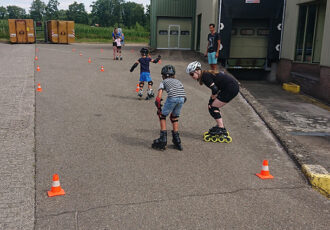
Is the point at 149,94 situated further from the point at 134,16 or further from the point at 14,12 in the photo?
the point at 14,12

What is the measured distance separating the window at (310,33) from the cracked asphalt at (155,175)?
7.03 metres

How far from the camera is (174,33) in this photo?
84.9 ft

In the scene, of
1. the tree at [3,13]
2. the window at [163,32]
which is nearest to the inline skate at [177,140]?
the window at [163,32]

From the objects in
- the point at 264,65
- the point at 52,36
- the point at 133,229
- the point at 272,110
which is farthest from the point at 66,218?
the point at 52,36

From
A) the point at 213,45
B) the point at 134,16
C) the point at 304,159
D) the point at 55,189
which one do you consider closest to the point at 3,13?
the point at 134,16

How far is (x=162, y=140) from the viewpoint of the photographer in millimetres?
6648

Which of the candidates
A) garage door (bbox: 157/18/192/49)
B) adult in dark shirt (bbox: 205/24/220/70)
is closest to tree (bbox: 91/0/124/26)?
garage door (bbox: 157/18/192/49)

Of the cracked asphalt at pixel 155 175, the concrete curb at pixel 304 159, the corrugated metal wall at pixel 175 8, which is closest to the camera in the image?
the cracked asphalt at pixel 155 175

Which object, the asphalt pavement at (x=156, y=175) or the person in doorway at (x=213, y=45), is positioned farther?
the person in doorway at (x=213, y=45)

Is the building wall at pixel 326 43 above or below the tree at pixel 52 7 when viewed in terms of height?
below

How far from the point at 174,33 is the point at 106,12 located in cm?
10451

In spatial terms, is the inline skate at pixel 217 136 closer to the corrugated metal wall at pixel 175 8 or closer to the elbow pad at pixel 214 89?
the elbow pad at pixel 214 89

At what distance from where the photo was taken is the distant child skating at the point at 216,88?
22.4 feet

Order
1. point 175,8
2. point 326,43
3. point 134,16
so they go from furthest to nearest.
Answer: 1. point 134,16
2. point 175,8
3. point 326,43
